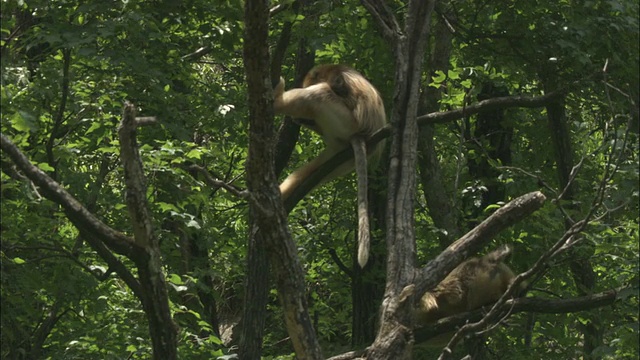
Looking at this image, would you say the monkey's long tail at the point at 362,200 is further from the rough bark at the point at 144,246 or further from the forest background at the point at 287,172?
the rough bark at the point at 144,246

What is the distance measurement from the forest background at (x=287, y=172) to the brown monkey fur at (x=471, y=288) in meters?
0.27

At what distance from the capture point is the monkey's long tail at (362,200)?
23.6 ft

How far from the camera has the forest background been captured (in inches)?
245

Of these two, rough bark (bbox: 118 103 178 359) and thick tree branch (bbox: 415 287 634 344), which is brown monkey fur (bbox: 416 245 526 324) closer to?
thick tree branch (bbox: 415 287 634 344)

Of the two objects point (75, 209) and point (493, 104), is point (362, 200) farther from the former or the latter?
point (75, 209)

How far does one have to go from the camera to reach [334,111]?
930cm

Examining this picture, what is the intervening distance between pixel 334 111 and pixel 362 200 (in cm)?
160

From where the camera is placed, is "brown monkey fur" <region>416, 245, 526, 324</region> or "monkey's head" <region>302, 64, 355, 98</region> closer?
"brown monkey fur" <region>416, 245, 526, 324</region>

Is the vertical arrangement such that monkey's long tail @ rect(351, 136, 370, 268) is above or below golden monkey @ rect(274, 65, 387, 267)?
below

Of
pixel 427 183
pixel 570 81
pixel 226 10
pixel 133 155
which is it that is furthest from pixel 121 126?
pixel 427 183

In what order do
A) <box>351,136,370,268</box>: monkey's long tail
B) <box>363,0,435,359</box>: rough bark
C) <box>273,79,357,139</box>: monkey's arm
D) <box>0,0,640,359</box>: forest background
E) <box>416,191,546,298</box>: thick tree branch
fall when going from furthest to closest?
1. <box>273,79,357,139</box>: monkey's arm
2. <box>351,136,370,268</box>: monkey's long tail
3. <box>416,191,546,298</box>: thick tree branch
4. <box>363,0,435,359</box>: rough bark
5. <box>0,0,640,359</box>: forest background

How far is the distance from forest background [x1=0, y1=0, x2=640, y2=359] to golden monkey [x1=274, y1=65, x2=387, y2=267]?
34cm

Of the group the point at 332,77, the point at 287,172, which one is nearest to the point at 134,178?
the point at 332,77

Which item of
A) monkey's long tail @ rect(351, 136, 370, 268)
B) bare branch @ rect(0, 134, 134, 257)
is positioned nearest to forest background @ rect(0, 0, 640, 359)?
bare branch @ rect(0, 134, 134, 257)
